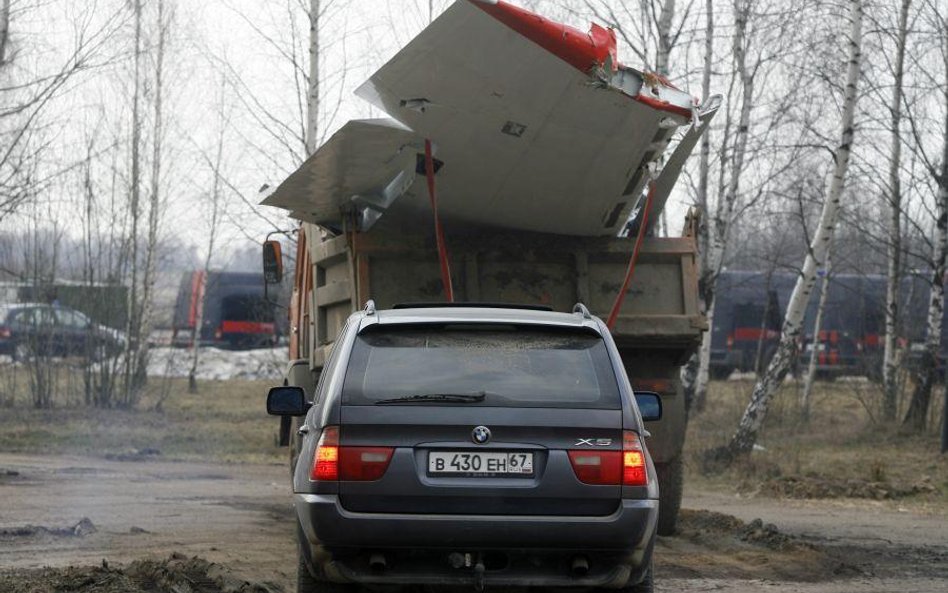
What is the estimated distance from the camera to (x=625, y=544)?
17.7ft

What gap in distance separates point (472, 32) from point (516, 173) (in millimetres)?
1627

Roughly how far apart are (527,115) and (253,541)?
3676 mm

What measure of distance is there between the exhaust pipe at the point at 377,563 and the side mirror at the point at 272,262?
761 centimetres

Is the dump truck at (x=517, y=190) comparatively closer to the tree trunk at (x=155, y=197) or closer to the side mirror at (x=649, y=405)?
the side mirror at (x=649, y=405)

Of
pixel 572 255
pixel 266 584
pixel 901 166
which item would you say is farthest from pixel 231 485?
pixel 901 166

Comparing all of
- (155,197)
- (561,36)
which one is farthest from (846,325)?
(561,36)

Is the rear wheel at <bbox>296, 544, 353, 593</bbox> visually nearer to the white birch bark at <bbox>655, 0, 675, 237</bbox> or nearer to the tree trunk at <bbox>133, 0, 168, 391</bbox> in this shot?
the white birch bark at <bbox>655, 0, 675, 237</bbox>

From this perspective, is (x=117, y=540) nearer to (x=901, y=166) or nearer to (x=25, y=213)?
(x=25, y=213)

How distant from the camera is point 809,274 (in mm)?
16719

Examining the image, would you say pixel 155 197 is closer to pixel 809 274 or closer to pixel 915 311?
pixel 809 274

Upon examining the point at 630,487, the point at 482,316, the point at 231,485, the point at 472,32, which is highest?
the point at 472,32

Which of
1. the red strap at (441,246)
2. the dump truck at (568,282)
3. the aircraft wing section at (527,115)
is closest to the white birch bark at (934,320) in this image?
the dump truck at (568,282)

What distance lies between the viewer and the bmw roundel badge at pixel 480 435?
5363mm

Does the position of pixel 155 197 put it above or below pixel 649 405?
above
